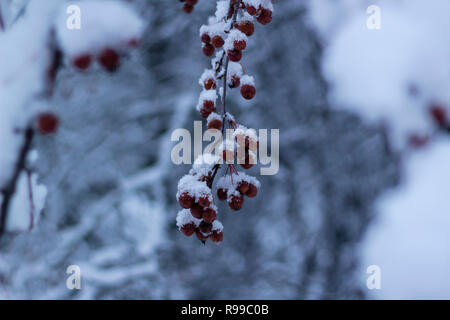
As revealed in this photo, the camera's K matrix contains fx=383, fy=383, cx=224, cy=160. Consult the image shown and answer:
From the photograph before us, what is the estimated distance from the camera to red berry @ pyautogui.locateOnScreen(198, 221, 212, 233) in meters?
0.65

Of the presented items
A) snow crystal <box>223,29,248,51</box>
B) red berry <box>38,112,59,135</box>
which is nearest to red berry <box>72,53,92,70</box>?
red berry <box>38,112,59,135</box>

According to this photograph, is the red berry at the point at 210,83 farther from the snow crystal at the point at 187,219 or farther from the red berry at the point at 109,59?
the red berry at the point at 109,59

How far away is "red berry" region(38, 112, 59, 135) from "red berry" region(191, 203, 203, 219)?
1.57ft

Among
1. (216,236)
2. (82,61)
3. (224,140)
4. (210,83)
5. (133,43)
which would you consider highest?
(133,43)

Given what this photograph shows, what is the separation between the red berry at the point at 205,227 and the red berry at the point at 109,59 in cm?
60

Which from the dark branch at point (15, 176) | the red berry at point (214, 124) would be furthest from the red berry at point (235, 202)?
the dark branch at point (15, 176)

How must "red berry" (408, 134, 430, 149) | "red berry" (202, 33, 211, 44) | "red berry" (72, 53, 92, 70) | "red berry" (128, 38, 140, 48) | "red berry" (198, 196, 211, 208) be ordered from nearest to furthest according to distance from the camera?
"red berry" (198, 196, 211, 208)
"red berry" (202, 33, 211, 44)
"red berry" (72, 53, 92, 70)
"red berry" (128, 38, 140, 48)
"red berry" (408, 134, 430, 149)

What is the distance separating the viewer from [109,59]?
1.04 meters

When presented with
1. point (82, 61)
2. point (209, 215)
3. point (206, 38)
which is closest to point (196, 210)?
point (209, 215)

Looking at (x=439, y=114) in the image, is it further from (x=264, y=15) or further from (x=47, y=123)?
(x=47, y=123)

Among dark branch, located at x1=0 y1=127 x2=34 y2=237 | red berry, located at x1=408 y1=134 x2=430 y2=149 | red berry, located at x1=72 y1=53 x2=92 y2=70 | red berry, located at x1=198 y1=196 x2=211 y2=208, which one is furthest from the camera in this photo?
red berry, located at x1=408 y1=134 x2=430 y2=149

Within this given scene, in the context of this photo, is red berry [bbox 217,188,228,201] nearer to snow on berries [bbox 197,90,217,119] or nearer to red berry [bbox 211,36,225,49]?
snow on berries [bbox 197,90,217,119]

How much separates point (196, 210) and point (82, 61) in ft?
1.84
